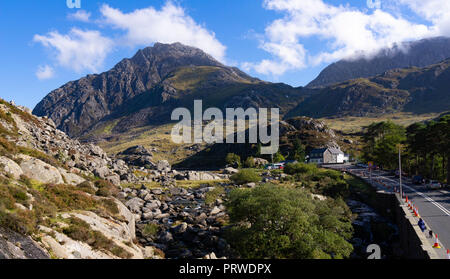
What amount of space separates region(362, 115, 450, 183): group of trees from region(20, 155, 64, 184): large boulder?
4917cm

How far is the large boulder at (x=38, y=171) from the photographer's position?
3009 centimetres

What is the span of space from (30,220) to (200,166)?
138 metres

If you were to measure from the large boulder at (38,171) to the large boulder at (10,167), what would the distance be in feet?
4.04

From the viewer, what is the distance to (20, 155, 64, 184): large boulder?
1185 inches

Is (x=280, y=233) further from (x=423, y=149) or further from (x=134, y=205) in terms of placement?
(x=423, y=149)

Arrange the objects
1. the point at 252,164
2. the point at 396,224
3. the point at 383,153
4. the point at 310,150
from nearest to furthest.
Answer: the point at 396,224, the point at 383,153, the point at 252,164, the point at 310,150

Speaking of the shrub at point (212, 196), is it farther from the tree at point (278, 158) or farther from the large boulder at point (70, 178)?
the tree at point (278, 158)

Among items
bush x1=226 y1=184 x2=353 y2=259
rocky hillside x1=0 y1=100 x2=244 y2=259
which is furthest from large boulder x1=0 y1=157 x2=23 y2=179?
bush x1=226 y1=184 x2=353 y2=259

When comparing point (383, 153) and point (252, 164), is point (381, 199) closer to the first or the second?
point (383, 153)

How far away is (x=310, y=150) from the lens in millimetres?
147750

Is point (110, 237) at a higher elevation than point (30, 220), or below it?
below

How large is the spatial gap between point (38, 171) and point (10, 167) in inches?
141

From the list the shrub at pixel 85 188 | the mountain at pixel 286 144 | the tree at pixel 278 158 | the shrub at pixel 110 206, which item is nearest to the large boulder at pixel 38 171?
the shrub at pixel 85 188
